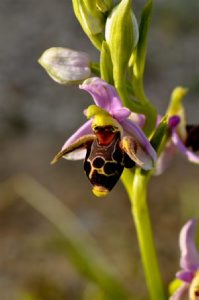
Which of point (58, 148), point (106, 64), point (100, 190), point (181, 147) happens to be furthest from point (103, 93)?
point (58, 148)

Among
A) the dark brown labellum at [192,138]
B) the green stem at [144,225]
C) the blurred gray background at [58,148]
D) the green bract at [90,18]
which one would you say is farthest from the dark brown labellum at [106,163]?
the blurred gray background at [58,148]

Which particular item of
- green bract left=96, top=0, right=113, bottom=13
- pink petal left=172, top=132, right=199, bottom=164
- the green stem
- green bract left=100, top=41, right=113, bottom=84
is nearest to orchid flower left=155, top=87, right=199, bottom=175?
pink petal left=172, top=132, right=199, bottom=164

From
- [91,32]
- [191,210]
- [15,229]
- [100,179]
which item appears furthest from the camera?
[15,229]

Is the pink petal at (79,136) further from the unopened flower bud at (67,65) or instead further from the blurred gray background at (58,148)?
the blurred gray background at (58,148)

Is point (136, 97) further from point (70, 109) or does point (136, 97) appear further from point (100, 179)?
point (70, 109)

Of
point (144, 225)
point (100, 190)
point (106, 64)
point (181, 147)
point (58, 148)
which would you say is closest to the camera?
point (100, 190)

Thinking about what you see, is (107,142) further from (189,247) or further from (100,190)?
(189,247)

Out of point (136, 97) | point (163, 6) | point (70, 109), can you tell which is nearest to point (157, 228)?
point (70, 109)
